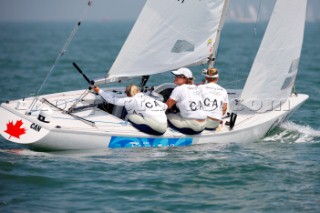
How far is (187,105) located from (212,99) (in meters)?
0.48

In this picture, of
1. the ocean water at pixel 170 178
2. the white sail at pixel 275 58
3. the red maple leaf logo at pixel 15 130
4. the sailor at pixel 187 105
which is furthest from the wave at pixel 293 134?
the red maple leaf logo at pixel 15 130

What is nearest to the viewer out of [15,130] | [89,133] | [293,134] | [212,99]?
[15,130]

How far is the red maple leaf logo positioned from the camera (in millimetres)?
9648

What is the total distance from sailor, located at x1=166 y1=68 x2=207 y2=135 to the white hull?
14 cm

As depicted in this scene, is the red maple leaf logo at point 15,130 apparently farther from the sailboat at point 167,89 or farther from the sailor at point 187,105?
the sailor at point 187,105

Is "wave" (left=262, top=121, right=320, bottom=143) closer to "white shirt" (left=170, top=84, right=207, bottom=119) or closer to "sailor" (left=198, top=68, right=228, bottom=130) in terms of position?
"sailor" (left=198, top=68, right=228, bottom=130)

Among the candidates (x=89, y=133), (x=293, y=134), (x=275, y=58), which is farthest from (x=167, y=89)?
(x=293, y=134)

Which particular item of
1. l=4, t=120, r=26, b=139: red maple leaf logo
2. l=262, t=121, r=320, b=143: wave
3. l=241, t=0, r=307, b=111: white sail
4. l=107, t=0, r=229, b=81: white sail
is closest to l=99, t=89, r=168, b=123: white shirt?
l=107, t=0, r=229, b=81: white sail

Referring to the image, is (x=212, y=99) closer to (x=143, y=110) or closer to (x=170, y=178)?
(x=143, y=110)

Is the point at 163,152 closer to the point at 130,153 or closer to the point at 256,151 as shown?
the point at 130,153

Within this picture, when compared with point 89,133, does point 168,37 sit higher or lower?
higher

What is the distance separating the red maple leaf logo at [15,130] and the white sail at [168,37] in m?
1.82

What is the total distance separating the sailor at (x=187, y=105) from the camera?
1039cm

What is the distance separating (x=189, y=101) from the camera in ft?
34.0
